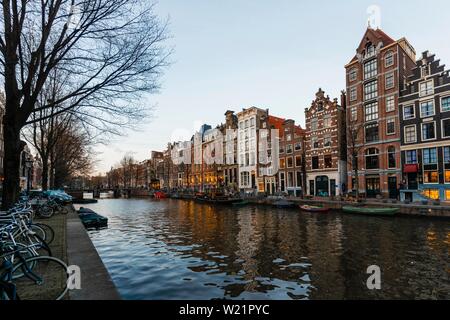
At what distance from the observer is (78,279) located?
6.20m

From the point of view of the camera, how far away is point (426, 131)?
38.3 metres

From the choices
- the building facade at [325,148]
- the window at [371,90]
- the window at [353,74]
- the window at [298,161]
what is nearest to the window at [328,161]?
the building facade at [325,148]

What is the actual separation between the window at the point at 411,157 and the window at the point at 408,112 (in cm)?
498

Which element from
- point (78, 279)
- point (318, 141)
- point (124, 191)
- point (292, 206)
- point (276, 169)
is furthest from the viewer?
point (124, 191)

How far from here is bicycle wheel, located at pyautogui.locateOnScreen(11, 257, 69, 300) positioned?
5746 mm

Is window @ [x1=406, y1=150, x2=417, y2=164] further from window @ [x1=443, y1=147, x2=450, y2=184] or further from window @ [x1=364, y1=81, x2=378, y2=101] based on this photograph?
window @ [x1=364, y1=81, x2=378, y2=101]

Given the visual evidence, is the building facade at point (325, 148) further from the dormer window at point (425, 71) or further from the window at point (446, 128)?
the window at point (446, 128)

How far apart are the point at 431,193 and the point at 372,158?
1030 cm

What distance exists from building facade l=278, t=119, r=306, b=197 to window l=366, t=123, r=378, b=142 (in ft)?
43.2

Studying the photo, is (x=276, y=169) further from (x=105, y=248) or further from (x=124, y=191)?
(x=124, y=191)

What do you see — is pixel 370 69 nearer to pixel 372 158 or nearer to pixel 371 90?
pixel 371 90

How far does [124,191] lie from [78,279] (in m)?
102

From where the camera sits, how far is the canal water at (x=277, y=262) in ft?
32.1
